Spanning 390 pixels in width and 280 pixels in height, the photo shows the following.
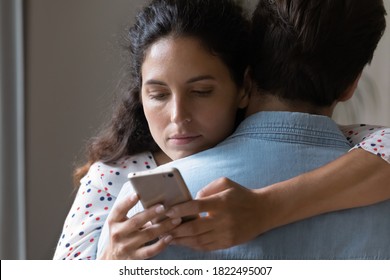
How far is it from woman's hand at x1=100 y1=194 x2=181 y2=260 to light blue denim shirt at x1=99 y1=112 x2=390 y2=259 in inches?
1.3

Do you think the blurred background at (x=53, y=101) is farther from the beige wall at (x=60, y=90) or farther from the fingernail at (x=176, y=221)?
the fingernail at (x=176, y=221)

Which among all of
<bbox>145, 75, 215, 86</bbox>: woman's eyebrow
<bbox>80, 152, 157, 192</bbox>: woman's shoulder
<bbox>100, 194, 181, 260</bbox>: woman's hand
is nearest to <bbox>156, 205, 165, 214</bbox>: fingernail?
<bbox>100, 194, 181, 260</bbox>: woman's hand

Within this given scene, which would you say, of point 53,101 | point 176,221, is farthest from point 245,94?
point 53,101

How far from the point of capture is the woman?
1.01 meters

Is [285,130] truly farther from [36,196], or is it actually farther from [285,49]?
[36,196]

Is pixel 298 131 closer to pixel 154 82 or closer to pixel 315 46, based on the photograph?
pixel 315 46

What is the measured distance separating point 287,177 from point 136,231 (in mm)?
255

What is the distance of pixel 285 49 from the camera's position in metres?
0.96

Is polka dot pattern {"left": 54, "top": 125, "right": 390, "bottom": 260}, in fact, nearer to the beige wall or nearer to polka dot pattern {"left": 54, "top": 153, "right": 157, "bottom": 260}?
polka dot pattern {"left": 54, "top": 153, "right": 157, "bottom": 260}

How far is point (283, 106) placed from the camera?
0.98 metres

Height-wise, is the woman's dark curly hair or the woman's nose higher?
the woman's dark curly hair

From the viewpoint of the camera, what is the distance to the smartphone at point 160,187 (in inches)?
30.8

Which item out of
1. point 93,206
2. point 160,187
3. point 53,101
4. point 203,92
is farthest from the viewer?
point 53,101

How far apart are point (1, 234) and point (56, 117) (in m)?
0.49
